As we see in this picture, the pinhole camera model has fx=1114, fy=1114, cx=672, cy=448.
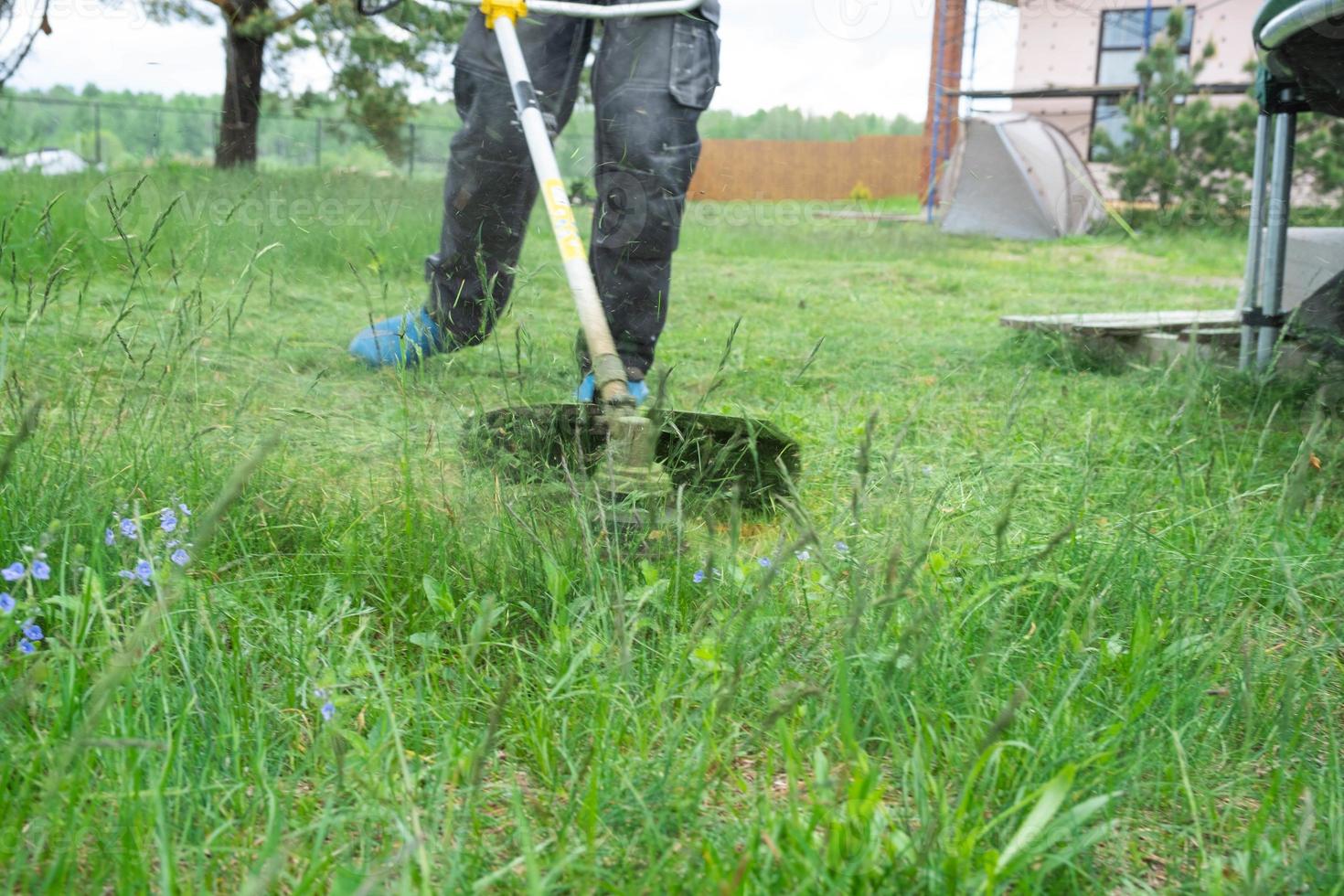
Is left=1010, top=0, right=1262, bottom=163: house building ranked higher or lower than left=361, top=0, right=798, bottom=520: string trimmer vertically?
higher

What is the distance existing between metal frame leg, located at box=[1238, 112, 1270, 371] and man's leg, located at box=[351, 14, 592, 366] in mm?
1899

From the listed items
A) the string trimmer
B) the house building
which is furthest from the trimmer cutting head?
the house building

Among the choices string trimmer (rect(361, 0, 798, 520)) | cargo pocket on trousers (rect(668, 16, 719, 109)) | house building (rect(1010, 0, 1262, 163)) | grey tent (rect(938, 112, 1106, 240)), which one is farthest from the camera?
house building (rect(1010, 0, 1262, 163))

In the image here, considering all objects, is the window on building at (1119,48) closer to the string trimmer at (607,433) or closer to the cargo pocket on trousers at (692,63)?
the cargo pocket on trousers at (692,63)

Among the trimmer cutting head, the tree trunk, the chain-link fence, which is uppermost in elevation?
the chain-link fence

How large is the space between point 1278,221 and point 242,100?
5894 millimetres

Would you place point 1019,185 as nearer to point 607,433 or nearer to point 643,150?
point 643,150

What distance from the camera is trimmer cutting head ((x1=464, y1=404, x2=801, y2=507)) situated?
1624mm

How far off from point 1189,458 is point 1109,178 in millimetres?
11850

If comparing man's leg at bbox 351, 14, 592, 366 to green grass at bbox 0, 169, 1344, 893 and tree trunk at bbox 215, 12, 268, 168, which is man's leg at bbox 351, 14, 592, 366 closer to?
green grass at bbox 0, 169, 1344, 893

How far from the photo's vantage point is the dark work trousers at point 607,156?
238 cm

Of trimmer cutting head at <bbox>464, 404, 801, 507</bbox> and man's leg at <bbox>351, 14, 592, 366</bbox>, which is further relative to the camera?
man's leg at <bbox>351, 14, 592, 366</bbox>

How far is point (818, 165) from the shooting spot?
2022 cm

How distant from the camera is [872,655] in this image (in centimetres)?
110
